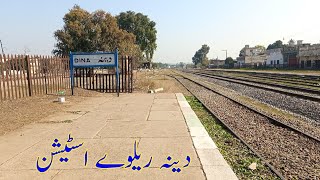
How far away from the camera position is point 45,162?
5582 millimetres

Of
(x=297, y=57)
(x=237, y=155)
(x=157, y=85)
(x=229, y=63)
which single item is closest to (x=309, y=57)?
(x=297, y=57)

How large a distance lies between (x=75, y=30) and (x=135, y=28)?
4358 cm

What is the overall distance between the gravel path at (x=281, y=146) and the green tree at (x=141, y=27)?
8015 cm

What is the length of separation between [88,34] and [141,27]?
42454 mm

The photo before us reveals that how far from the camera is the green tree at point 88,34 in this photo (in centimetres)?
4716

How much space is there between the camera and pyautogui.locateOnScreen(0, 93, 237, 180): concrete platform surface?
5027 mm

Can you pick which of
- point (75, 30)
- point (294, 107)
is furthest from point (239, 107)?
point (75, 30)

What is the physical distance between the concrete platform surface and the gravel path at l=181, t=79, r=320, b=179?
3.91ft

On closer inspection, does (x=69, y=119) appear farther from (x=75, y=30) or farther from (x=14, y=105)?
(x=75, y=30)

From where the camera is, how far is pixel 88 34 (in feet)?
159

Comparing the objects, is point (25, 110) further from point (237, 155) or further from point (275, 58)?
point (275, 58)

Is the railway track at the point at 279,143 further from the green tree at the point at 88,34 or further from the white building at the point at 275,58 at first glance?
the white building at the point at 275,58

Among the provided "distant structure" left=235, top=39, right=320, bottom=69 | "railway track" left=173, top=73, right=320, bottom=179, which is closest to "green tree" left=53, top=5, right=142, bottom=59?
"railway track" left=173, top=73, right=320, bottom=179

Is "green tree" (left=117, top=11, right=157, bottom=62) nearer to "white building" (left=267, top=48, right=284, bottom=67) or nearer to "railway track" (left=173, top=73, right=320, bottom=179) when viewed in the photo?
"white building" (left=267, top=48, right=284, bottom=67)
